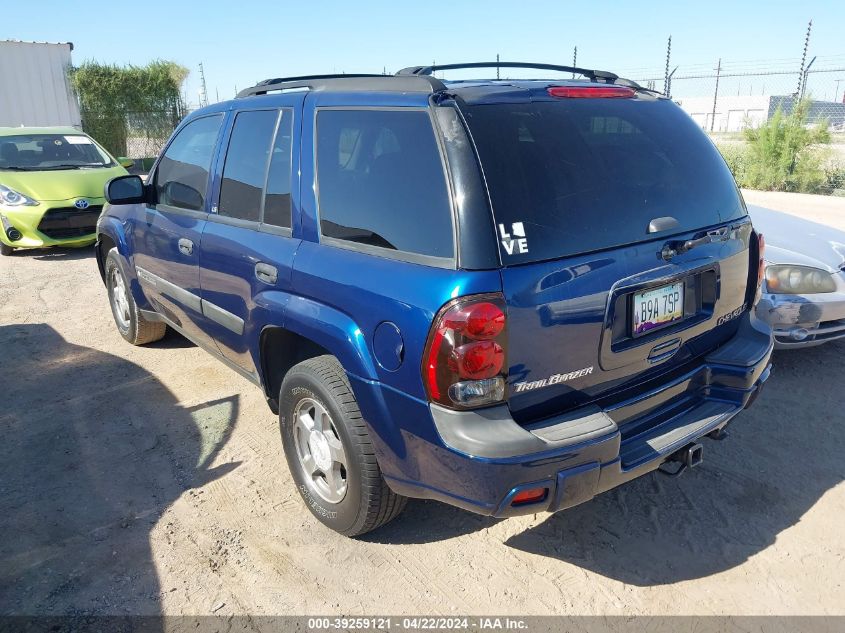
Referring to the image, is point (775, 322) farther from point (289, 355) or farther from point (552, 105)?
point (289, 355)

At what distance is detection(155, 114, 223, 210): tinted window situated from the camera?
12.3 feet

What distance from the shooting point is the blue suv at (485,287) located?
7.08ft

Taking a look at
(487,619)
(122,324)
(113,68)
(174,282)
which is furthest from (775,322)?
(113,68)

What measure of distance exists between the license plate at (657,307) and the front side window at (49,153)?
9.20 m

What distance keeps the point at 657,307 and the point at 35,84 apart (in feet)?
63.0

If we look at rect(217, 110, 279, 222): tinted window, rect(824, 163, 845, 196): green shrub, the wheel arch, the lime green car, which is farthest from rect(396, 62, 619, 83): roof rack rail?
rect(824, 163, 845, 196): green shrub

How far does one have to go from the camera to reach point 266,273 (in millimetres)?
2957

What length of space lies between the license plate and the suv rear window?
0.74ft

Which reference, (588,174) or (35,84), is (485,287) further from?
(35,84)

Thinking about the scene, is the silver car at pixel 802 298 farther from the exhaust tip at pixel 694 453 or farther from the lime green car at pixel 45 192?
the lime green car at pixel 45 192

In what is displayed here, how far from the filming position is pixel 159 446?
3.73 meters

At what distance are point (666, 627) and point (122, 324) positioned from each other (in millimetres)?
4765

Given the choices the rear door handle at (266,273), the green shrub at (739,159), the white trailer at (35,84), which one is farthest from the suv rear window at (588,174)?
the white trailer at (35,84)

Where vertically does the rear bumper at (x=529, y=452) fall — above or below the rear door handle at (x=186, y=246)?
below
